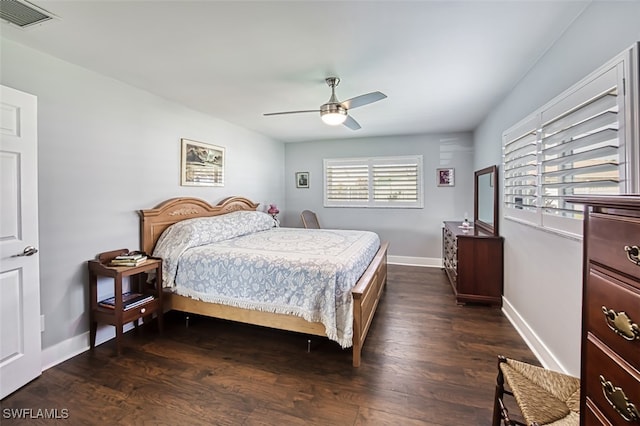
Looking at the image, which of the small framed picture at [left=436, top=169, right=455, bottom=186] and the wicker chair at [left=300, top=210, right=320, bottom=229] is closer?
the small framed picture at [left=436, top=169, right=455, bottom=186]

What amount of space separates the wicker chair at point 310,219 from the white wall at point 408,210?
0.81 feet

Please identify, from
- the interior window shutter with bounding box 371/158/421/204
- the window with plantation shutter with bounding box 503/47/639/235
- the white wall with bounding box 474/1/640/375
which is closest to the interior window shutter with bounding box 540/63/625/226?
the window with plantation shutter with bounding box 503/47/639/235

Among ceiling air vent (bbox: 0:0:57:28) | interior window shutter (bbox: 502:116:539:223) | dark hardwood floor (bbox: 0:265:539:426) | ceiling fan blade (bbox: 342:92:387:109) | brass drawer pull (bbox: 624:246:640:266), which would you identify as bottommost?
dark hardwood floor (bbox: 0:265:539:426)

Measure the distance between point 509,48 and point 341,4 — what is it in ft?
4.64

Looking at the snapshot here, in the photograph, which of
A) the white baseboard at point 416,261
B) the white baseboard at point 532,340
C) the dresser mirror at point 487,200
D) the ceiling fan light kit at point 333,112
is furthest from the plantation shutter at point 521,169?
the white baseboard at point 416,261

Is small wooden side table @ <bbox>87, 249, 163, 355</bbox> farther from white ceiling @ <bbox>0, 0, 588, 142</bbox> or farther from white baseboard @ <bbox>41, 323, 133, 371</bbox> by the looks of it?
white ceiling @ <bbox>0, 0, 588, 142</bbox>

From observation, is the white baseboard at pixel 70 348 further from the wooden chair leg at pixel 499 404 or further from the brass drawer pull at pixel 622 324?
the brass drawer pull at pixel 622 324

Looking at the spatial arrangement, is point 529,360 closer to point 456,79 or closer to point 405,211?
point 456,79

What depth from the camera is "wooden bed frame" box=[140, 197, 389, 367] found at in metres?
2.37

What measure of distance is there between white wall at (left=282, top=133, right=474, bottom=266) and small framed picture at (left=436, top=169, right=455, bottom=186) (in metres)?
0.07

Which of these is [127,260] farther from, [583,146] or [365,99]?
[583,146]

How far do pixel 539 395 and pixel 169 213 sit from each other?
3539 millimetres

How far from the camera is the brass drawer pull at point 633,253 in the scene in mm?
705

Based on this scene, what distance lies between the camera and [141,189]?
312cm
